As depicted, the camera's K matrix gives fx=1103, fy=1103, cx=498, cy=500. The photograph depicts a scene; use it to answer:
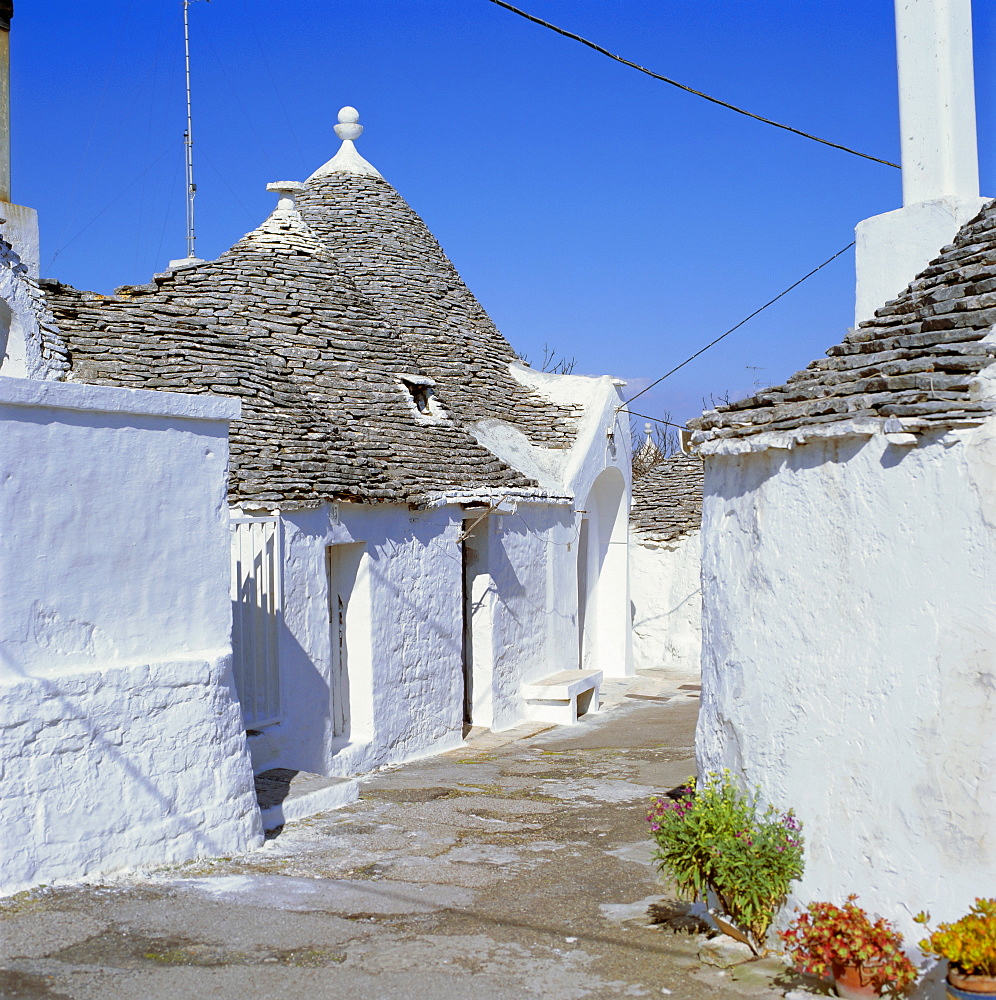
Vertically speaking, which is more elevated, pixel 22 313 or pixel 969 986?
pixel 22 313

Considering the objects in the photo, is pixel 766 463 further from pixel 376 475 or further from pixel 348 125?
pixel 348 125

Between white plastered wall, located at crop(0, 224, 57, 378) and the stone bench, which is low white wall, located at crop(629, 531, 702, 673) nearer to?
the stone bench

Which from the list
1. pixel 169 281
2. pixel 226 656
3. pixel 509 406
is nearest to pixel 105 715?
pixel 226 656

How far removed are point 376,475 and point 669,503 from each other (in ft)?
31.2

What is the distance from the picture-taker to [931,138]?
7660mm

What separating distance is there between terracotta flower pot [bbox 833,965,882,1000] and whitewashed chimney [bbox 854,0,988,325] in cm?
477

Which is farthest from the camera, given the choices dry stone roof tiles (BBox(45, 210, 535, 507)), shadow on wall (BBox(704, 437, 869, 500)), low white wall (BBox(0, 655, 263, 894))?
dry stone roof tiles (BBox(45, 210, 535, 507))

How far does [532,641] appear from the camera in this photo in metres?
15.1

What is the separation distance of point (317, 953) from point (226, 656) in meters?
2.52

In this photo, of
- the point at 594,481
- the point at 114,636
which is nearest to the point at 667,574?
the point at 594,481

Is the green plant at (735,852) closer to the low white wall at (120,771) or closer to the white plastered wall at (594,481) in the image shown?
the low white wall at (120,771)

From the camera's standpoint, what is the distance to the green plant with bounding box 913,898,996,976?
14.0 feet

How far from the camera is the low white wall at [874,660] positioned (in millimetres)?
4727

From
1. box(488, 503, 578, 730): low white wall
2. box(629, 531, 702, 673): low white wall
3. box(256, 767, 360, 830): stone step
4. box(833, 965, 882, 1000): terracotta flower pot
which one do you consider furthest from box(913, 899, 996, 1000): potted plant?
box(629, 531, 702, 673): low white wall
